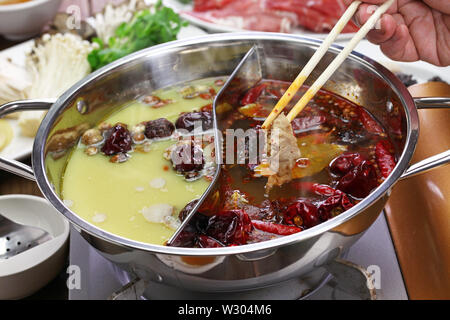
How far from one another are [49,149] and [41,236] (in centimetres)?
46

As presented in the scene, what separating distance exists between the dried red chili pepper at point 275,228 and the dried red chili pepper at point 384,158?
0.45 metres

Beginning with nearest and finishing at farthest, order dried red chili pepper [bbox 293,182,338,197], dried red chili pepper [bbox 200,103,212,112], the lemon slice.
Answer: dried red chili pepper [bbox 293,182,338,197], dried red chili pepper [bbox 200,103,212,112], the lemon slice

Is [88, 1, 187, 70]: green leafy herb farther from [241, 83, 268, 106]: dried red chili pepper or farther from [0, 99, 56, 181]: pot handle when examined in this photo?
[0, 99, 56, 181]: pot handle

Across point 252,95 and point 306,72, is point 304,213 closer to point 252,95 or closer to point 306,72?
point 306,72

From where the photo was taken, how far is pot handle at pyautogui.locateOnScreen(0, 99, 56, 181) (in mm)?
1767

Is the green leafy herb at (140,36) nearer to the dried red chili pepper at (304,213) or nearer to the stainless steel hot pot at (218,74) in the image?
the stainless steel hot pot at (218,74)

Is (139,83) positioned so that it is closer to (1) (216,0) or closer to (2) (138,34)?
(2) (138,34)

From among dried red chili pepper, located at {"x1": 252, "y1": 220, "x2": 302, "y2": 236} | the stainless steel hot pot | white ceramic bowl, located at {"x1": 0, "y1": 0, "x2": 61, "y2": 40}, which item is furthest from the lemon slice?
dried red chili pepper, located at {"x1": 252, "y1": 220, "x2": 302, "y2": 236}

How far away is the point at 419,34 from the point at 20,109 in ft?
5.54

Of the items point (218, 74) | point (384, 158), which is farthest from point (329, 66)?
point (218, 74)

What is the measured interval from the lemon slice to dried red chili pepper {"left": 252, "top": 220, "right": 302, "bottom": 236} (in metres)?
1.73

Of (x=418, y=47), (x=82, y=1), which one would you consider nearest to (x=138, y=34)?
(x=82, y=1)

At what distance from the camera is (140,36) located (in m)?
3.27

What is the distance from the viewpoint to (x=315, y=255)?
5.15ft
